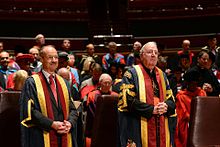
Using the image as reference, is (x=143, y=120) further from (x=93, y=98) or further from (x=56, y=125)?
(x=93, y=98)

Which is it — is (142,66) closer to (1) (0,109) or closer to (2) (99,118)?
(2) (99,118)

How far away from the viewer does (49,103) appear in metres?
3.44

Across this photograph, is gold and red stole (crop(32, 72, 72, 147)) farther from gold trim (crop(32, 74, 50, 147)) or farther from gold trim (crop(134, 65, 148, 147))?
gold trim (crop(134, 65, 148, 147))

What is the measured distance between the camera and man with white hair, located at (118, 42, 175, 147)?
3.54m

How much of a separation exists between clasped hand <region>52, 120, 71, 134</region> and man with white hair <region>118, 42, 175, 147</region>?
18.3 inches

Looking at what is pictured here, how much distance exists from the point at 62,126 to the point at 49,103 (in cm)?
21

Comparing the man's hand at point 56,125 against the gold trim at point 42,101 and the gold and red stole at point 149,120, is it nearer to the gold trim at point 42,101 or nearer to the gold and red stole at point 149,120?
the gold trim at point 42,101

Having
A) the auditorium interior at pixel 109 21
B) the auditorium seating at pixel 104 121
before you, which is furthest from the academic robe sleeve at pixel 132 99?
the auditorium interior at pixel 109 21

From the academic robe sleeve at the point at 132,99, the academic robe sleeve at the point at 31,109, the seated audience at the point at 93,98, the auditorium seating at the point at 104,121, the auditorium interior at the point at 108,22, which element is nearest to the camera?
the academic robe sleeve at the point at 31,109

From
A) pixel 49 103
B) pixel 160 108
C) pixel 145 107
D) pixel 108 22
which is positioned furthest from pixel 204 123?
pixel 108 22

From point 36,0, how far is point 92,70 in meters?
6.23

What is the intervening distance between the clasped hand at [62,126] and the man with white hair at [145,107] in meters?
0.46

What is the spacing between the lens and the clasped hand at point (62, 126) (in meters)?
3.36

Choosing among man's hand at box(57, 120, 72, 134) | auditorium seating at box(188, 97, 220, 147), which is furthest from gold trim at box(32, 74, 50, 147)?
auditorium seating at box(188, 97, 220, 147)
